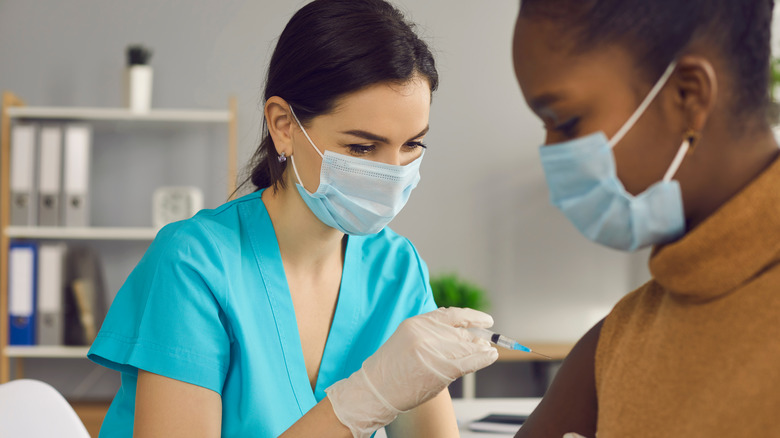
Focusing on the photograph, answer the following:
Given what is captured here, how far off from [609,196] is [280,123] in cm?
74

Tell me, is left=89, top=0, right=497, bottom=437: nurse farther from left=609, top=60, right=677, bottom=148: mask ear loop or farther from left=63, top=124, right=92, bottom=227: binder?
left=63, top=124, right=92, bottom=227: binder

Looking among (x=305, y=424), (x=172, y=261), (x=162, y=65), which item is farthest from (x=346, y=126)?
(x=162, y=65)

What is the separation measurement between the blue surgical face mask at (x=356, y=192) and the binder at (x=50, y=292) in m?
1.87

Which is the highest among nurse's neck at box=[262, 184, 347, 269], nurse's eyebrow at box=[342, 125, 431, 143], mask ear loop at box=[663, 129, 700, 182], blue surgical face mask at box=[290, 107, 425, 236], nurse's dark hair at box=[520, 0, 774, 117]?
nurse's dark hair at box=[520, 0, 774, 117]

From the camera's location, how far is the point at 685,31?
577 mm

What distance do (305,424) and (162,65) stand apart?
8.11ft

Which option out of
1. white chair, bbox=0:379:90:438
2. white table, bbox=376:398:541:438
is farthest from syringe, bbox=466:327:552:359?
white chair, bbox=0:379:90:438

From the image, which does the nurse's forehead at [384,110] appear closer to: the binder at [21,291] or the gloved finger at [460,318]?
the gloved finger at [460,318]

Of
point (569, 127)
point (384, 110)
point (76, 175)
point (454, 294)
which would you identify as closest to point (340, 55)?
point (384, 110)

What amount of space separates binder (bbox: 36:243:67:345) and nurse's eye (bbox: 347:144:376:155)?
2.00 metres

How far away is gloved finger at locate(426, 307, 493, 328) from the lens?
3.48 feet

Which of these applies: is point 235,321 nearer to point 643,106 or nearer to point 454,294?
point 643,106

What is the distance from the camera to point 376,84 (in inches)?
43.8

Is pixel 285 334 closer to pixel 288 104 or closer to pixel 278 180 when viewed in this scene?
pixel 278 180
